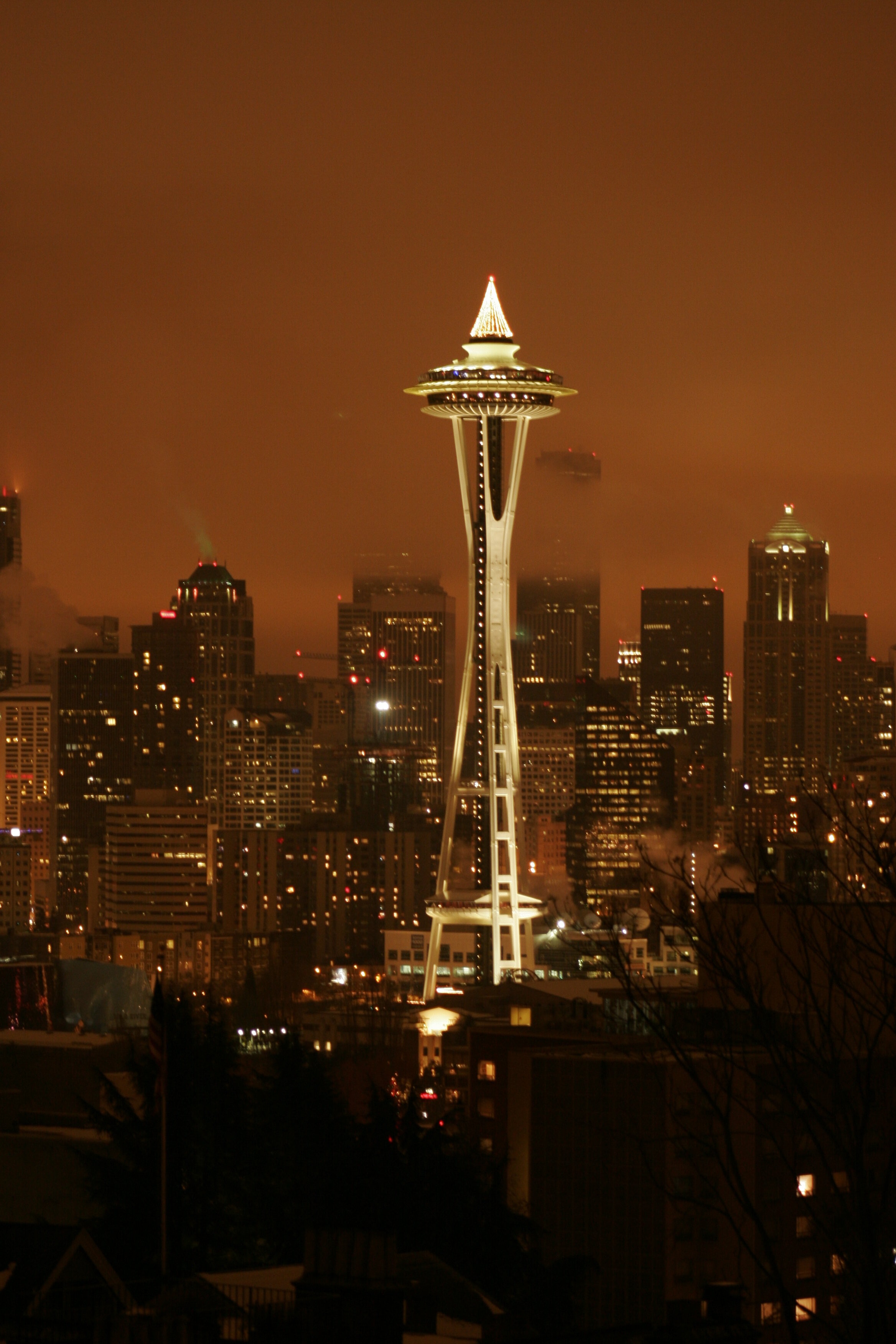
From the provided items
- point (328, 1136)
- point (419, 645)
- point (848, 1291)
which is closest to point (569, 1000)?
point (328, 1136)

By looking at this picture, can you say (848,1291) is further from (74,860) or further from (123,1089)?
(74,860)

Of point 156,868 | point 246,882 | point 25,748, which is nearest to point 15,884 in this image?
point 156,868

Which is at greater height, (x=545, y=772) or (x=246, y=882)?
(x=545, y=772)

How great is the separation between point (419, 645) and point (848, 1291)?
109666 millimetres

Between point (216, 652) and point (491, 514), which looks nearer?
point (491, 514)

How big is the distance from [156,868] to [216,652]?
23.3 meters

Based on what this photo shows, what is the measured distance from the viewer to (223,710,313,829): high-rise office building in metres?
104

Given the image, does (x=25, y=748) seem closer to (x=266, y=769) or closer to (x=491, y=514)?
(x=266, y=769)

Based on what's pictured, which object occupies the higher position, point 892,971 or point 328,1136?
point 892,971

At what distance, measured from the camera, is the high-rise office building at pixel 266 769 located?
103938mm

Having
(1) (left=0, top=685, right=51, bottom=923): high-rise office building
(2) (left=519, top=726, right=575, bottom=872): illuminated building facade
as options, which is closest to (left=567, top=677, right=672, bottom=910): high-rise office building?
(2) (left=519, top=726, right=575, bottom=872): illuminated building facade

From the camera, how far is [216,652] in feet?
377

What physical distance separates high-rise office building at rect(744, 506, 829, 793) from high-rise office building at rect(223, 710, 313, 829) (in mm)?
19660

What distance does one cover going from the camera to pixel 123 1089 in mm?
33094
